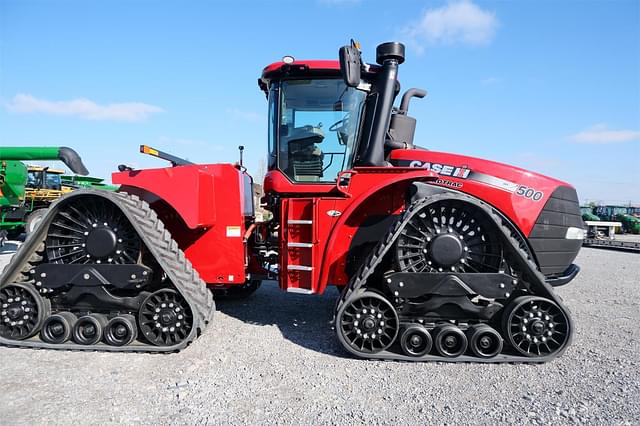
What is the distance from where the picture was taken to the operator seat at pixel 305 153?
15.5 feet

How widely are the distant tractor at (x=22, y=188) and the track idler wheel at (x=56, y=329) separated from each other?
17.4ft

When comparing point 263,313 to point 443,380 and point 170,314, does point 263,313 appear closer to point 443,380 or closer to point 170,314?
point 170,314

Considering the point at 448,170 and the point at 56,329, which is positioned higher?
the point at 448,170

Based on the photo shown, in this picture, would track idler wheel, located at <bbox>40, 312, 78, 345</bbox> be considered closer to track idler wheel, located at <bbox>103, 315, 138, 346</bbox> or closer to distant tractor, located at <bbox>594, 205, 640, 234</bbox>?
track idler wheel, located at <bbox>103, 315, 138, 346</bbox>

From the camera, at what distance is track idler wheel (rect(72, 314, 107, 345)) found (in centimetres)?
414

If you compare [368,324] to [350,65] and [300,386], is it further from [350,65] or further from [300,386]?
[350,65]

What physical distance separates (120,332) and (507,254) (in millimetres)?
3879

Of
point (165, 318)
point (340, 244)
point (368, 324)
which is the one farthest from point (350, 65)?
point (165, 318)

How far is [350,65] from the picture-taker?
4.09 meters

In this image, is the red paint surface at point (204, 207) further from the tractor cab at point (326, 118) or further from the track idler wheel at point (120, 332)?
the track idler wheel at point (120, 332)

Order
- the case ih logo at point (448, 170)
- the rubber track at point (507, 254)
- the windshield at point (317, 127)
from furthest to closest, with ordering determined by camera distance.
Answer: the windshield at point (317, 127) < the case ih logo at point (448, 170) < the rubber track at point (507, 254)

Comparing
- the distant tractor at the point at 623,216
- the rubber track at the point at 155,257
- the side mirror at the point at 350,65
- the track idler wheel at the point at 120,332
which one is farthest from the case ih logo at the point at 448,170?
the distant tractor at the point at 623,216

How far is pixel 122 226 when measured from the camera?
4.33 metres

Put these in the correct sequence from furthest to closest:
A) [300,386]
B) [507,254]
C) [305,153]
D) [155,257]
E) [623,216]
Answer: [623,216] → [305,153] → [155,257] → [507,254] → [300,386]
